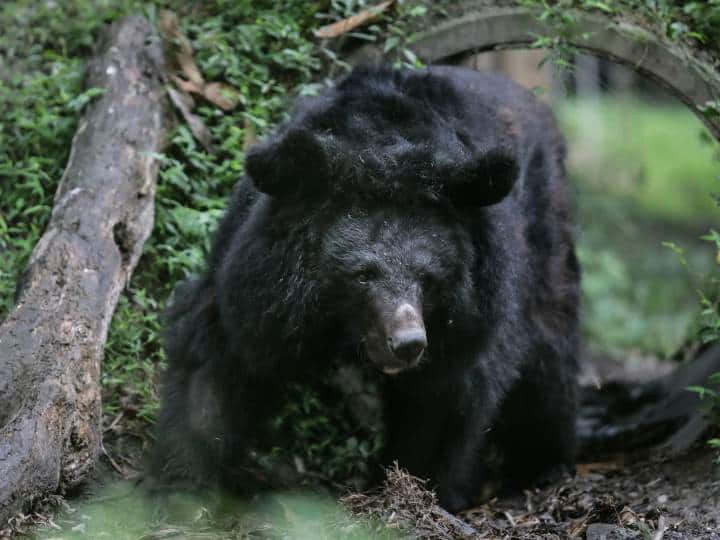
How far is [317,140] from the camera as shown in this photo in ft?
12.9

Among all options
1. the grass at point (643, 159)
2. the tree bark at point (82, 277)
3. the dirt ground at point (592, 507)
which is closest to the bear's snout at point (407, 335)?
the dirt ground at point (592, 507)

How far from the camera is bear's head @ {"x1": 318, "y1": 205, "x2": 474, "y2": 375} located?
12.4 feet

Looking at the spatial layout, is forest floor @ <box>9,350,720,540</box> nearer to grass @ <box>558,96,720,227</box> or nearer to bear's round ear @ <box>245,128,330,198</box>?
bear's round ear @ <box>245,128,330,198</box>

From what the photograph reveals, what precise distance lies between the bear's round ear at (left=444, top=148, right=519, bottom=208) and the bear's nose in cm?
70

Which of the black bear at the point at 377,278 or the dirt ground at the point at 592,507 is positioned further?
the black bear at the point at 377,278

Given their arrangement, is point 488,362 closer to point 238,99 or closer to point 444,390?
point 444,390

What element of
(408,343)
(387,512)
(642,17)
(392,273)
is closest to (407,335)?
(408,343)

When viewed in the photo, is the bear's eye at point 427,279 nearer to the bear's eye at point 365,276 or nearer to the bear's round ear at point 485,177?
the bear's eye at point 365,276

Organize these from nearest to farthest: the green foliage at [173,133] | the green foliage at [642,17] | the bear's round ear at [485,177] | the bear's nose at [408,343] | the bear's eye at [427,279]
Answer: the bear's nose at [408,343], the bear's eye at [427,279], the bear's round ear at [485,177], the green foliage at [173,133], the green foliage at [642,17]

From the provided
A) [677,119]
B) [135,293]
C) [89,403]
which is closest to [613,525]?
[89,403]

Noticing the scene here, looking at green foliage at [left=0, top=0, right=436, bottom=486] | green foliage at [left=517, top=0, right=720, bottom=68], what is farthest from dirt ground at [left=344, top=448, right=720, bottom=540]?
green foliage at [left=517, top=0, right=720, bottom=68]

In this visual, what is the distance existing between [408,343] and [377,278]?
345 millimetres

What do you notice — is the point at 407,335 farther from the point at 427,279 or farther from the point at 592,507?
the point at 592,507

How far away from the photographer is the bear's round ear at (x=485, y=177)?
398 cm
